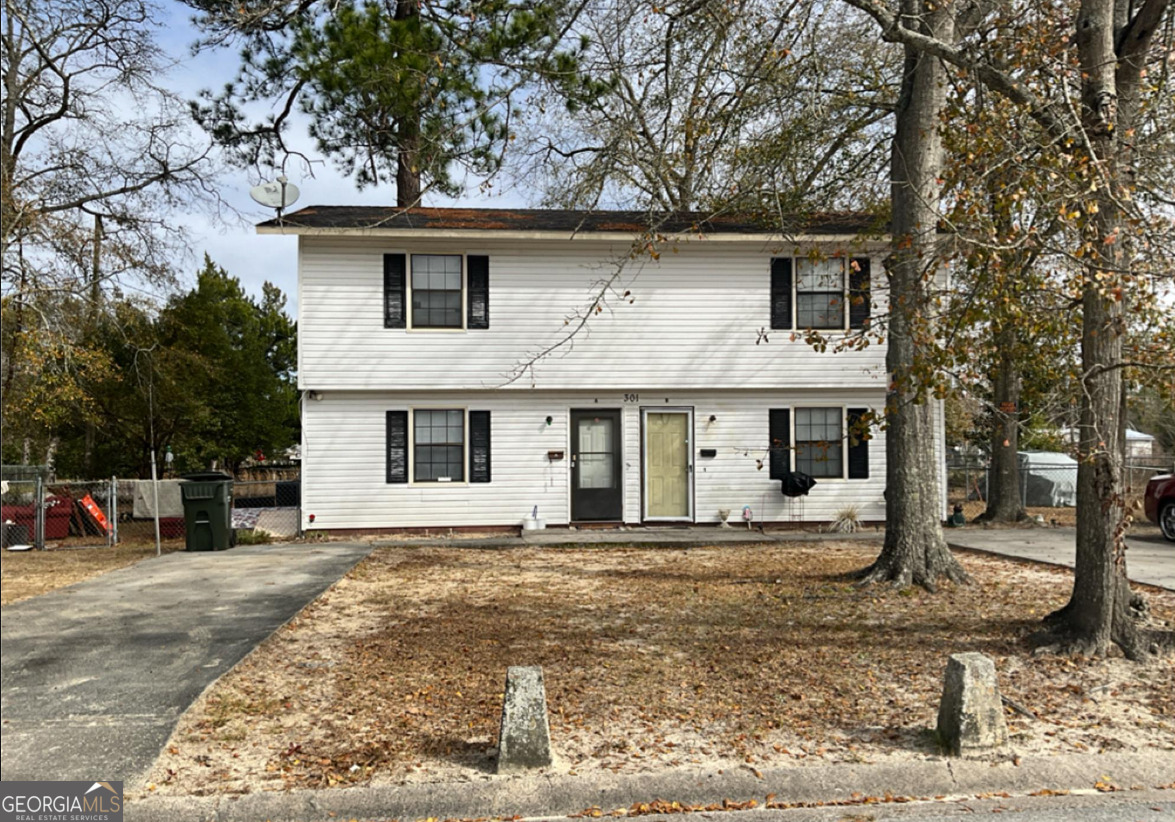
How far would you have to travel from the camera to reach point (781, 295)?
56.9 feet

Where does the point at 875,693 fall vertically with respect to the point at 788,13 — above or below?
below

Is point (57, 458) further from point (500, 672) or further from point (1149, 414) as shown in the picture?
point (1149, 414)

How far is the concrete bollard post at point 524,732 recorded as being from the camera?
4.98 metres

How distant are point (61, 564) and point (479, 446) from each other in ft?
22.3

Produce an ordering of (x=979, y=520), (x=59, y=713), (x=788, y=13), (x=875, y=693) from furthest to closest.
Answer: (x=979, y=520) → (x=788, y=13) → (x=875, y=693) → (x=59, y=713)

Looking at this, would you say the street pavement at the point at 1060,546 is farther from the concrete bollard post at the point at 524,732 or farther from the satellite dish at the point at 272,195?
the satellite dish at the point at 272,195

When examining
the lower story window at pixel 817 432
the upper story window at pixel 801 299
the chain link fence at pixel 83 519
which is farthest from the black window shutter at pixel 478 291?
the lower story window at pixel 817 432

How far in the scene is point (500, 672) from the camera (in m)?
6.96

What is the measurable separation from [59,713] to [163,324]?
1720 centimetres

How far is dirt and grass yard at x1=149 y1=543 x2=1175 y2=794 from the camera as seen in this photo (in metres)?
5.30

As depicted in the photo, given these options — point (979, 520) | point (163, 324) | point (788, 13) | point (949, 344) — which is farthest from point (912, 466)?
point (163, 324)

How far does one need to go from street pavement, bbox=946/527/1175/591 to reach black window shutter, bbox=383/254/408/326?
33.2 feet

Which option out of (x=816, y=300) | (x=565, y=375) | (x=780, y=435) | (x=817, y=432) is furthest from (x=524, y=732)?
(x=816, y=300)

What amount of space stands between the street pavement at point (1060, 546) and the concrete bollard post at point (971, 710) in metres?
5.87
